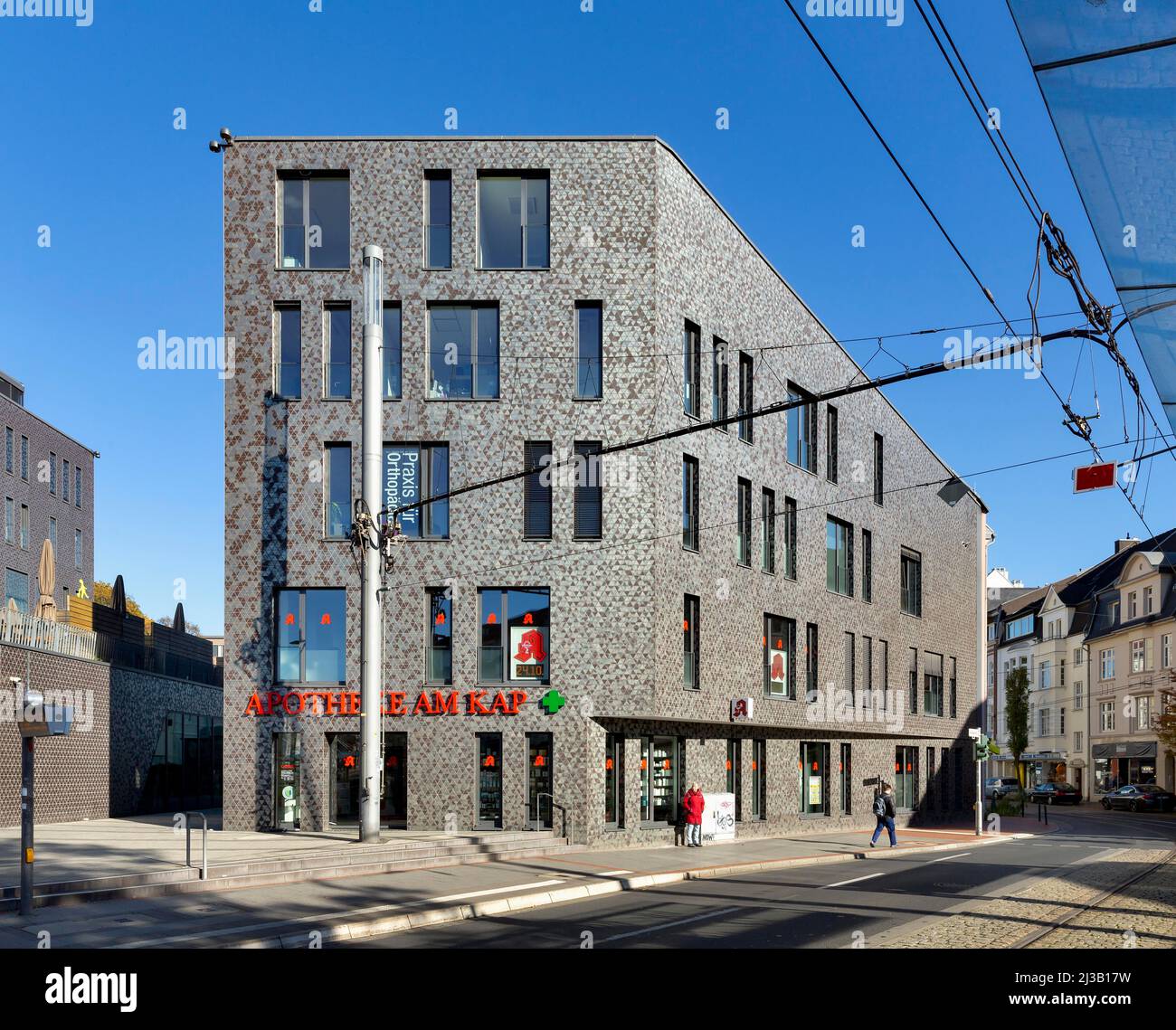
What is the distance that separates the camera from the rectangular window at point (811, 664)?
3812 cm

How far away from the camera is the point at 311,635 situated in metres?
29.3

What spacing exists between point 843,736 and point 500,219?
70.8 ft

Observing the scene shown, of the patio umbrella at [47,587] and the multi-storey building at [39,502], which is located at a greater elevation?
the multi-storey building at [39,502]

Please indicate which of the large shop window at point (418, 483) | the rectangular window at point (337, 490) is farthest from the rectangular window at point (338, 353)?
the large shop window at point (418, 483)

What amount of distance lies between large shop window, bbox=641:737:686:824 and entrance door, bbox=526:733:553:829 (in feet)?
9.05

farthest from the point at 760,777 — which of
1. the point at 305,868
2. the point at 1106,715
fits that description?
the point at 1106,715

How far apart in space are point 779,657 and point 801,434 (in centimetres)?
760

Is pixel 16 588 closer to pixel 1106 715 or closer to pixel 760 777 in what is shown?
pixel 760 777

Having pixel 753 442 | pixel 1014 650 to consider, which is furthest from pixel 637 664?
pixel 1014 650

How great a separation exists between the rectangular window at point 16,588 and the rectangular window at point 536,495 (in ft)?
100

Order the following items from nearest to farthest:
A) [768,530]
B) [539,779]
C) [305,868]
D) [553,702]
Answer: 1. [305,868]
2. [553,702]
3. [539,779]
4. [768,530]

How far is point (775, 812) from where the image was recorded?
35844mm

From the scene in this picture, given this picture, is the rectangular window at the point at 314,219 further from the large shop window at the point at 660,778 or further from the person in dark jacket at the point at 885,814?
the person in dark jacket at the point at 885,814

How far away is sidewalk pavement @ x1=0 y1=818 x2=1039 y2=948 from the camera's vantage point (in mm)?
14734
